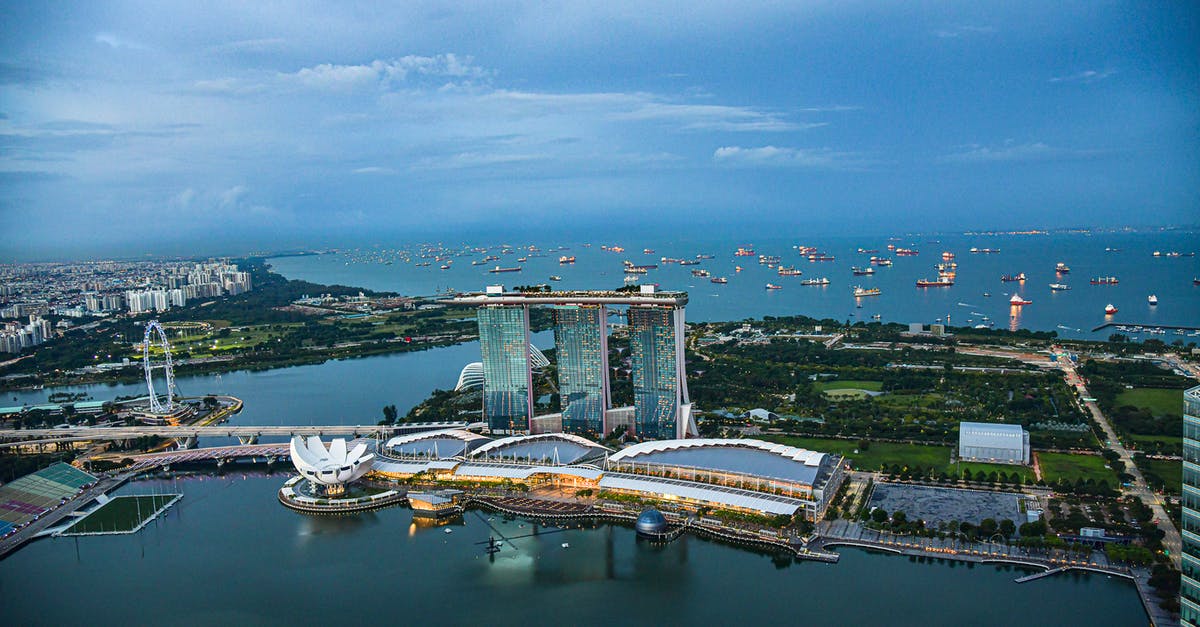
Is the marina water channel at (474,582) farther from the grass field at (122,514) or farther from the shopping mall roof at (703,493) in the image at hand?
the shopping mall roof at (703,493)

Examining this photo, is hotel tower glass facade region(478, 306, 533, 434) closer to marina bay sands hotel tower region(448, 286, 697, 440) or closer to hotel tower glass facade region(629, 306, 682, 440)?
marina bay sands hotel tower region(448, 286, 697, 440)

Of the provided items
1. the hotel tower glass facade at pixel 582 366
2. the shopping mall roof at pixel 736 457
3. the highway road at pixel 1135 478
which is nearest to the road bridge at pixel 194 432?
the hotel tower glass facade at pixel 582 366

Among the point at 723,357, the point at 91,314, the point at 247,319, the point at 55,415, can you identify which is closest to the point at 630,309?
the point at 723,357

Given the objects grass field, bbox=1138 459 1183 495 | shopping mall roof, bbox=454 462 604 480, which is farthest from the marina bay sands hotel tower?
grass field, bbox=1138 459 1183 495

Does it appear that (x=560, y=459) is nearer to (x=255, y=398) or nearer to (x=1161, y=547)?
(x=1161, y=547)

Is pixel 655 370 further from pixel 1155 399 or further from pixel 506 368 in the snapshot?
pixel 1155 399
